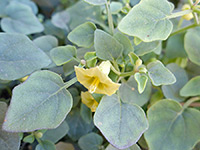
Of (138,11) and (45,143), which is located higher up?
(138,11)

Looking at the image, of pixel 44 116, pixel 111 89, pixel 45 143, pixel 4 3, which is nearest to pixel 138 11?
pixel 111 89

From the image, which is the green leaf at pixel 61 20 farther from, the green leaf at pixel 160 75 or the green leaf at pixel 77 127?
the green leaf at pixel 160 75

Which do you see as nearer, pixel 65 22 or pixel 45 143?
pixel 45 143

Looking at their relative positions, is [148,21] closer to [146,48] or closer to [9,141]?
[146,48]

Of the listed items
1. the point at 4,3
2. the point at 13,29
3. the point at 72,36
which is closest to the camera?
the point at 72,36

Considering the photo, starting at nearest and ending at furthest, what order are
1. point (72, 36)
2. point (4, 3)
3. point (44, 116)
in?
point (44, 116) → point (72, 36) → point (4, 3)

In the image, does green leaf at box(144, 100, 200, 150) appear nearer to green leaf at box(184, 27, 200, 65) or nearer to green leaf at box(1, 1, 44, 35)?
green leaf at box(184, 27, 200, 65)

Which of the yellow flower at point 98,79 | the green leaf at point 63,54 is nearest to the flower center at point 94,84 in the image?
the yellow flower at point 98,79

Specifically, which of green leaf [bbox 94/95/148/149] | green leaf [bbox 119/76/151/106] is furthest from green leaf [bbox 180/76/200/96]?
green leaf [bbox 94/95/148/149]

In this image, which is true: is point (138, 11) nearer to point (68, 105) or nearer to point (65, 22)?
point (68, 105)
